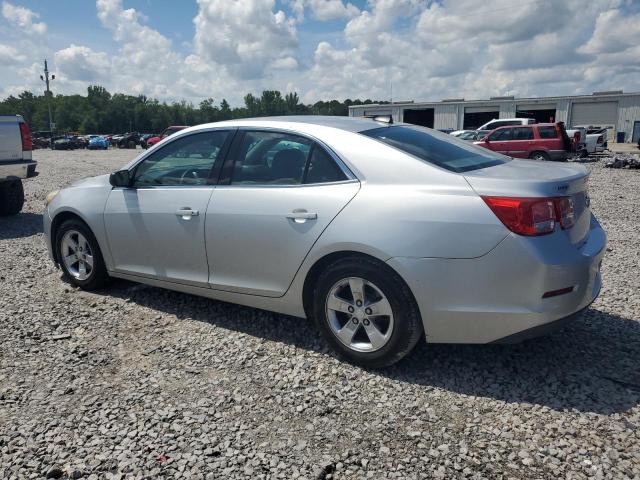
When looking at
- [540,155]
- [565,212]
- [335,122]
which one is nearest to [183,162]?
[335,122]

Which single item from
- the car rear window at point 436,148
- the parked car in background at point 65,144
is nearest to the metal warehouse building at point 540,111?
the parked car in background at point 65,144

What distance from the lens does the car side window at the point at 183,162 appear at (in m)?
4.06

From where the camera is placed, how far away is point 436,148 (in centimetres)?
360

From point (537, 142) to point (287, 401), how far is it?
63.4 ft

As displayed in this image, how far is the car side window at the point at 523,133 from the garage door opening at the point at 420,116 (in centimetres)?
4321

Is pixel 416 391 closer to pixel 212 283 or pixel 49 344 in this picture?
pixel 212 283

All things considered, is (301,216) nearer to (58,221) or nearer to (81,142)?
(58,221)

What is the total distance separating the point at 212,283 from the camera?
398 cm

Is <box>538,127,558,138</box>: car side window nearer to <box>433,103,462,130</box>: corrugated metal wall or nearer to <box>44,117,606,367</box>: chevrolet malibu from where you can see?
<box>44,117,606,367</box>: chevrolet malibu

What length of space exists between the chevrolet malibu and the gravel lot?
334mm

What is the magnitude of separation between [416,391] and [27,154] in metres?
8.02

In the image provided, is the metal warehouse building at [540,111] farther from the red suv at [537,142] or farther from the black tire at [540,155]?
the black tire at [540,155]

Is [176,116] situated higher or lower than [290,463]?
higher

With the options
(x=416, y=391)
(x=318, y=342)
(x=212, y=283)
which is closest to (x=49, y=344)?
(x=212, y=283)
